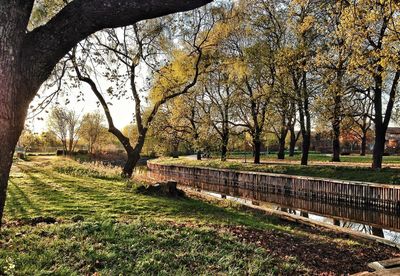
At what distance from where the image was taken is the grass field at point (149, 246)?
530 centimetres

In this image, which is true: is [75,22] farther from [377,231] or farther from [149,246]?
[377,231]

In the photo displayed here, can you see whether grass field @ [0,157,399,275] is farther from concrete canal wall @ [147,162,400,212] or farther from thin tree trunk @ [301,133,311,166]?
thin tree trunk @ [301,133,311,166]

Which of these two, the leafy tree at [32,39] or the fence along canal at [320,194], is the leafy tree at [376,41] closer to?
the fence along canal at [320,194]

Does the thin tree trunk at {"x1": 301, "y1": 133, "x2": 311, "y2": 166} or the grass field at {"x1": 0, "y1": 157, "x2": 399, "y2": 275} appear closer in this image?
the grass field at {"x1": 0, "y1": 157, "x2": 399, "y2": 275}

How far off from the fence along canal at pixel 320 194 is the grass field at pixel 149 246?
8178 millimetres

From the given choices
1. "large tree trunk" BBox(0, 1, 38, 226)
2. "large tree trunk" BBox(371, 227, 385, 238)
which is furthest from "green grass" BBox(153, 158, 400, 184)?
"large tree trunk" BBox(0, 1, 38, 226)

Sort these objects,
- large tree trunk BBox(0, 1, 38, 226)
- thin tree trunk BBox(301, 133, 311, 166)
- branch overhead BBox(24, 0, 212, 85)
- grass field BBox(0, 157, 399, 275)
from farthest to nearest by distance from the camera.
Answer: thin tree trunk BBox(301, 133, 311, 166) → grass field BBox(0, 157, 399, 275) → branch overhead BBox(24, 0, 212, 85) → large tree trunk BBox(0, 1, 38, 226)

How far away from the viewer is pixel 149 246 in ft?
20.0

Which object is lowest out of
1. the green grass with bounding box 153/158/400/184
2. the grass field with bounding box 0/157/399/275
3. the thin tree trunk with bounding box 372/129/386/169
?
the grass field with bounding box 0/157/399/275

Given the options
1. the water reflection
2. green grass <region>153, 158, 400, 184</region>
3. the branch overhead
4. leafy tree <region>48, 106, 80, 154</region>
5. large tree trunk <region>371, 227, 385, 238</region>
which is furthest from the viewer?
leafy tree <region>48, 106, 80, 154</region>

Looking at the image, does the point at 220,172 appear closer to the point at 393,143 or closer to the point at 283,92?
the point at 283,92

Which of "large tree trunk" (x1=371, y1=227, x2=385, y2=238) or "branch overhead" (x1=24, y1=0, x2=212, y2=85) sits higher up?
"branch overhead" (x1=24, y1=0, x2=212, y2=85)

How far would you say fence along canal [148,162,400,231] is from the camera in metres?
16.7

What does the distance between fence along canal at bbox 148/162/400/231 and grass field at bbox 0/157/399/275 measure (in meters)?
8.18
